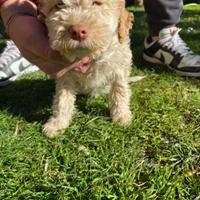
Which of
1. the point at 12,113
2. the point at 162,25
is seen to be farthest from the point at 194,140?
the point at 162,25

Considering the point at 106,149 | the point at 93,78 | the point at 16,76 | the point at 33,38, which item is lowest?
the point at 16,76

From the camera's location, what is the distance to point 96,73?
3.62m

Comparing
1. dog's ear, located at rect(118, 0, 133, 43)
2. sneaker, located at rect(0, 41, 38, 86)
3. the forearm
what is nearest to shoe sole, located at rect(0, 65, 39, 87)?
sneaker, located at rect(0, 41, 38, 86)

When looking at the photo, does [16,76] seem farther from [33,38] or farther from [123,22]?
[123,22]

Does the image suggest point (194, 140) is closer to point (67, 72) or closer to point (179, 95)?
point (179, 95)

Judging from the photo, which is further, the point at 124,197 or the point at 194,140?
the point at 194,140

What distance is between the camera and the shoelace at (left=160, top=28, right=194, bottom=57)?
4652mm

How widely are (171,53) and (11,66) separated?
5.41 ft

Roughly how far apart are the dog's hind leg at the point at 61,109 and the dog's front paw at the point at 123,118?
37 centimetres

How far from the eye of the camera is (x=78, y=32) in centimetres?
298

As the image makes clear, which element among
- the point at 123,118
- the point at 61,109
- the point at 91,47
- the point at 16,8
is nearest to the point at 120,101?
the point at 123,118

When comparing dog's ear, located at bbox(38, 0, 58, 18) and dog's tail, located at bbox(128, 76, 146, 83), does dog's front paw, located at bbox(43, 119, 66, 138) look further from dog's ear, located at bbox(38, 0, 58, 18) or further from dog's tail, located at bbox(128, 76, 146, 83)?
dog's tail, located at bbox(128, 76, 146, 83)

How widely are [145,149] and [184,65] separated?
58.6 inches

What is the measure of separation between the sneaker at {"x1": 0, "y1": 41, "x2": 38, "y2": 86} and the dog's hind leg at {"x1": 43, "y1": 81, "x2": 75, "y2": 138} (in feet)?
3.56
